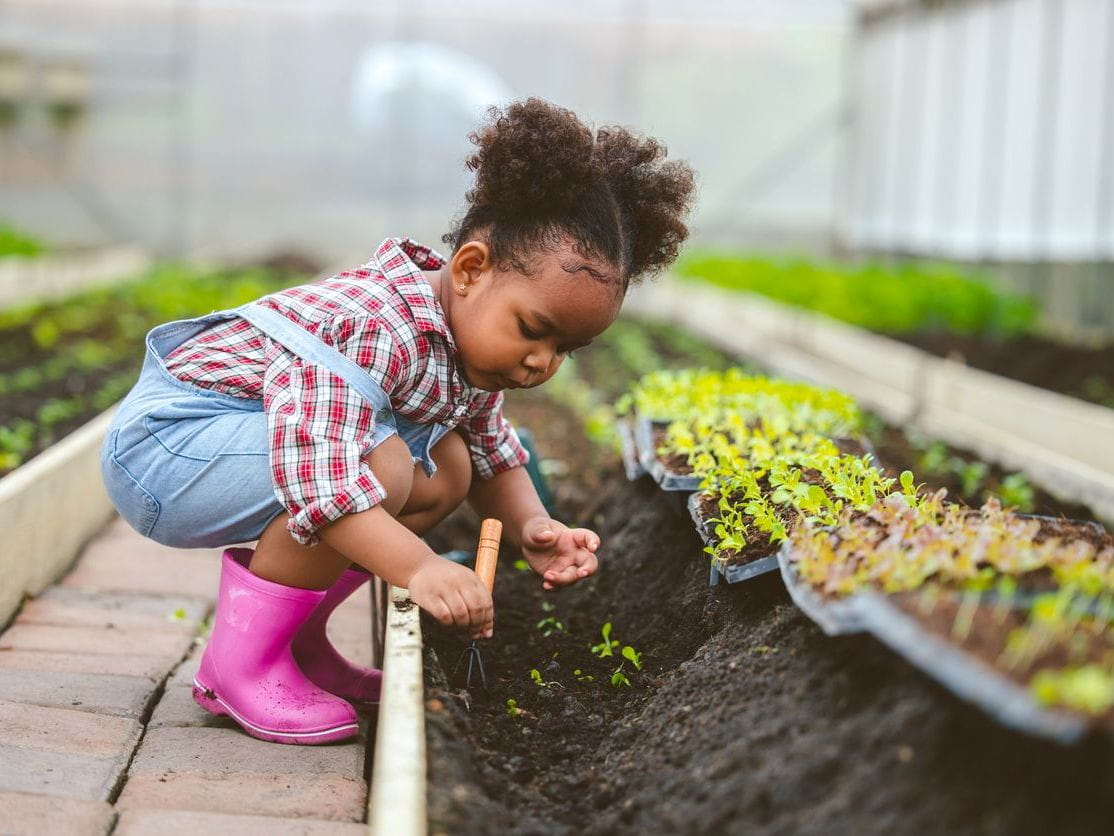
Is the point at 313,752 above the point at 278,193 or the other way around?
the other way around

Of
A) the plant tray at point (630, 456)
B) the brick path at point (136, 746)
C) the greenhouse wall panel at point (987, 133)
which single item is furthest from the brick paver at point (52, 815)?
the greenhouse wall panel at point (987, 133)

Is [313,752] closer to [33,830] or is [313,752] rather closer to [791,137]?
[33,830]

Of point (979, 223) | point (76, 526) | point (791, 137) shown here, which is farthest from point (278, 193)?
point (76, 526)

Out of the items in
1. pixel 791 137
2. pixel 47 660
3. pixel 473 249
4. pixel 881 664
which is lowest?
pixel 47 660

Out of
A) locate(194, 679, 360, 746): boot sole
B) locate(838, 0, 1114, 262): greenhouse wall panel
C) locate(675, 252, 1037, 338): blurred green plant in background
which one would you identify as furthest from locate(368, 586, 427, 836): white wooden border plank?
locate(838, 0, 1114, 262): greenhouse wall panel

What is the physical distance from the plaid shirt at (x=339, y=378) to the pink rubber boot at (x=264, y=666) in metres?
0.18

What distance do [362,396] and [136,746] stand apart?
751 millimetres

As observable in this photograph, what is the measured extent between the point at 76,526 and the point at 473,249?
1.91m

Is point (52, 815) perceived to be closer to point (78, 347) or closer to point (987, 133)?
point (78, 347)

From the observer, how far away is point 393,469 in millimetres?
2250

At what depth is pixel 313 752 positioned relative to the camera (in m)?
2.30

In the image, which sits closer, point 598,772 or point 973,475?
point 598,772

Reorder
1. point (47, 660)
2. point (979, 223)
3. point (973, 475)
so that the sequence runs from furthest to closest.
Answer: point (979, 223), point (973, 475), point (47, 660)

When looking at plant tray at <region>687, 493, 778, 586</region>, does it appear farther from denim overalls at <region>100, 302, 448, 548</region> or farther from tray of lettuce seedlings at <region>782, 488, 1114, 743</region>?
denim overalls at <region>100, 302, 448, 548</region>
